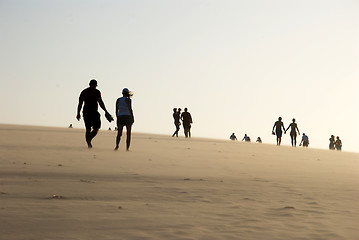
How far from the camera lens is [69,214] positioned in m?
4.59

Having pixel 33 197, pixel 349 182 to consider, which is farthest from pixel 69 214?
pixel 349 182

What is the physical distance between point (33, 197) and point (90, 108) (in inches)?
342

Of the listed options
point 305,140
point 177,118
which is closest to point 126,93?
point 177,118

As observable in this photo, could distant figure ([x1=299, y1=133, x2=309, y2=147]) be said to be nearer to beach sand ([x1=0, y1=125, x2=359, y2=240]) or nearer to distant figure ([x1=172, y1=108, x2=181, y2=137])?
distant figure ([x1=172, y1=108, x2=181, y2=137])

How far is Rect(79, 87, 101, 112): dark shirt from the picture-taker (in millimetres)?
14016

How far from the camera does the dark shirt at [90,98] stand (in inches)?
552

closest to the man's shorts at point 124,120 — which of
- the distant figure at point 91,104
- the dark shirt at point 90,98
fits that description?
the distant figure at point 91,104

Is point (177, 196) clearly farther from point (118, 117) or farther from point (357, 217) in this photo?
point (118, 117)

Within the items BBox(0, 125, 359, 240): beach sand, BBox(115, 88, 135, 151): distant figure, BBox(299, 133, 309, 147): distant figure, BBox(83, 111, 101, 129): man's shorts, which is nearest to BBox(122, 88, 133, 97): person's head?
BBox(115, 88, 135, 151): distant figure

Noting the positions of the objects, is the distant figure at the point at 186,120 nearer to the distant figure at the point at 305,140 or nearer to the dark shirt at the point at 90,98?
the distant figure at the point at 305,140

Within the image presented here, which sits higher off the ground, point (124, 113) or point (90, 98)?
point (90, 98)

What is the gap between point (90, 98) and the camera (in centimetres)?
1402

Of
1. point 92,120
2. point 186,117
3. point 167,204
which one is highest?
point 186,117

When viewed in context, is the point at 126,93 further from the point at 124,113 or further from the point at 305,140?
the point at 305,140
